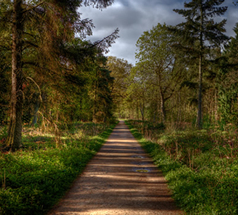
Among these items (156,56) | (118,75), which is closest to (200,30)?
(156,56)

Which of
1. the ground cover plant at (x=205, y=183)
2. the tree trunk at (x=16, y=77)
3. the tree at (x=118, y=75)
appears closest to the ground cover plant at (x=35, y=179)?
the tree trunk at (x=16, y=77)

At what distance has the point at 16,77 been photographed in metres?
8.26

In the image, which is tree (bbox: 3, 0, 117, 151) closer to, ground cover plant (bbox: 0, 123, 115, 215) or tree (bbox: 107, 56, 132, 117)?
ground cover plant (bbox: 0, 123, 115, 215)

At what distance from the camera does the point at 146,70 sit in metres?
22.7

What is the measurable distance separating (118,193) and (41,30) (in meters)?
7.69

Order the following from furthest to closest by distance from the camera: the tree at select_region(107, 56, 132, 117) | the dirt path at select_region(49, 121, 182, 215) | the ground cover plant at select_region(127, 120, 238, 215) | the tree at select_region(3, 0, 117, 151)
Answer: the tree at select_region(107, 56, 132, 117) → the tree at select_region(3, 0, 117, 151) → the dirt path at select_region(49, 121, 182, 215) → the ground cover plant at select_region(127, 120, 238, 215)

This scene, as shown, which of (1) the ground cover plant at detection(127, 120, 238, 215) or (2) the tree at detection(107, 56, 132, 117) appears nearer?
(1) the ground cover plant at detection(127, 120, 238, 215)

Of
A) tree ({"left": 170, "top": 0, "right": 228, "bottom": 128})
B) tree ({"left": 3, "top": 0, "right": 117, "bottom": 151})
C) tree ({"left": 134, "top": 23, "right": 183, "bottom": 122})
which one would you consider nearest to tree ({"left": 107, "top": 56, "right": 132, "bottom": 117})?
tree ({"left": 134, "top": 23, "right": 183, "bottom": 122})

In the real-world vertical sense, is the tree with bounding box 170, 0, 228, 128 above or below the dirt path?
above

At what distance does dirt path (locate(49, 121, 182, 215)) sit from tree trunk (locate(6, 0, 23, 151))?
3866 millimetres

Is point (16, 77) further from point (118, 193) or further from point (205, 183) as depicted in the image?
point (205, 183)

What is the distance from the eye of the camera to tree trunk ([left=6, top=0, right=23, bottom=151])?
7.89 m

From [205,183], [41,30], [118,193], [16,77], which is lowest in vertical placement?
[118,193]

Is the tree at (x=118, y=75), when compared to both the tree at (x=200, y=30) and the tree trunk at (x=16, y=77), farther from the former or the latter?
the tree trunk at (x=16, y=77)
